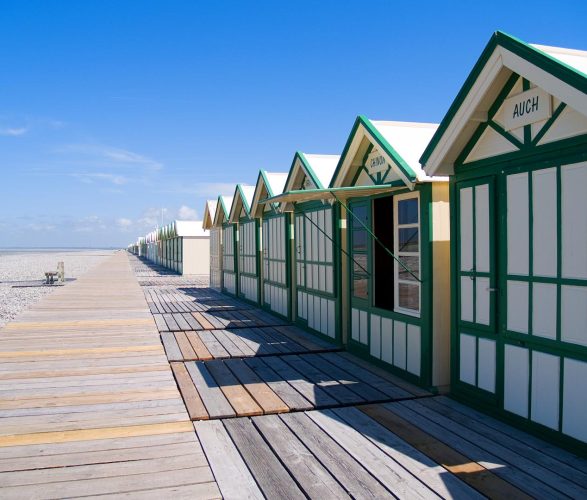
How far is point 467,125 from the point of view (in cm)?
512

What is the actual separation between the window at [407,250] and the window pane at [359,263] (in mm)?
851

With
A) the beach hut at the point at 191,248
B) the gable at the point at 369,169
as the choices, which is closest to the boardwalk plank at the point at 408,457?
the gable at the point at 369,169

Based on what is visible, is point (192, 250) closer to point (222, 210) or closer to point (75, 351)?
point (222, 210)

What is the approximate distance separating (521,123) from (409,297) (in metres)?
2.52

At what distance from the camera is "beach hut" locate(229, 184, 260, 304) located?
13466 mm

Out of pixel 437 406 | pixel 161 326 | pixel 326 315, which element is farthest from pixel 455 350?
pixel 161 326

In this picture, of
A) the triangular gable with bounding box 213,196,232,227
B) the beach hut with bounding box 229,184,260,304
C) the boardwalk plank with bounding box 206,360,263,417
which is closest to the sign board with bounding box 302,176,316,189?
the beach hut with bounding box 229,184,260,304

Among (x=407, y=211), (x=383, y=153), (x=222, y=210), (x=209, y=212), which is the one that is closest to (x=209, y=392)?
(x=407, y=211)

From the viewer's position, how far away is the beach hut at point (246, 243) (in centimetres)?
1347

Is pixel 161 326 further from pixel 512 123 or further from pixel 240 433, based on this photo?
pixel 512 123

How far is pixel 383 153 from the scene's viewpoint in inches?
256

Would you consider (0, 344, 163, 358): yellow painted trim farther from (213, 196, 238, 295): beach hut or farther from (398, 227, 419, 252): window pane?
(213, 196, 238, 295): beach hut

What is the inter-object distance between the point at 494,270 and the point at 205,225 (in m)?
16.9

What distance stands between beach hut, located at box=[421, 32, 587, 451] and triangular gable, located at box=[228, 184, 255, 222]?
8381 millimetres
